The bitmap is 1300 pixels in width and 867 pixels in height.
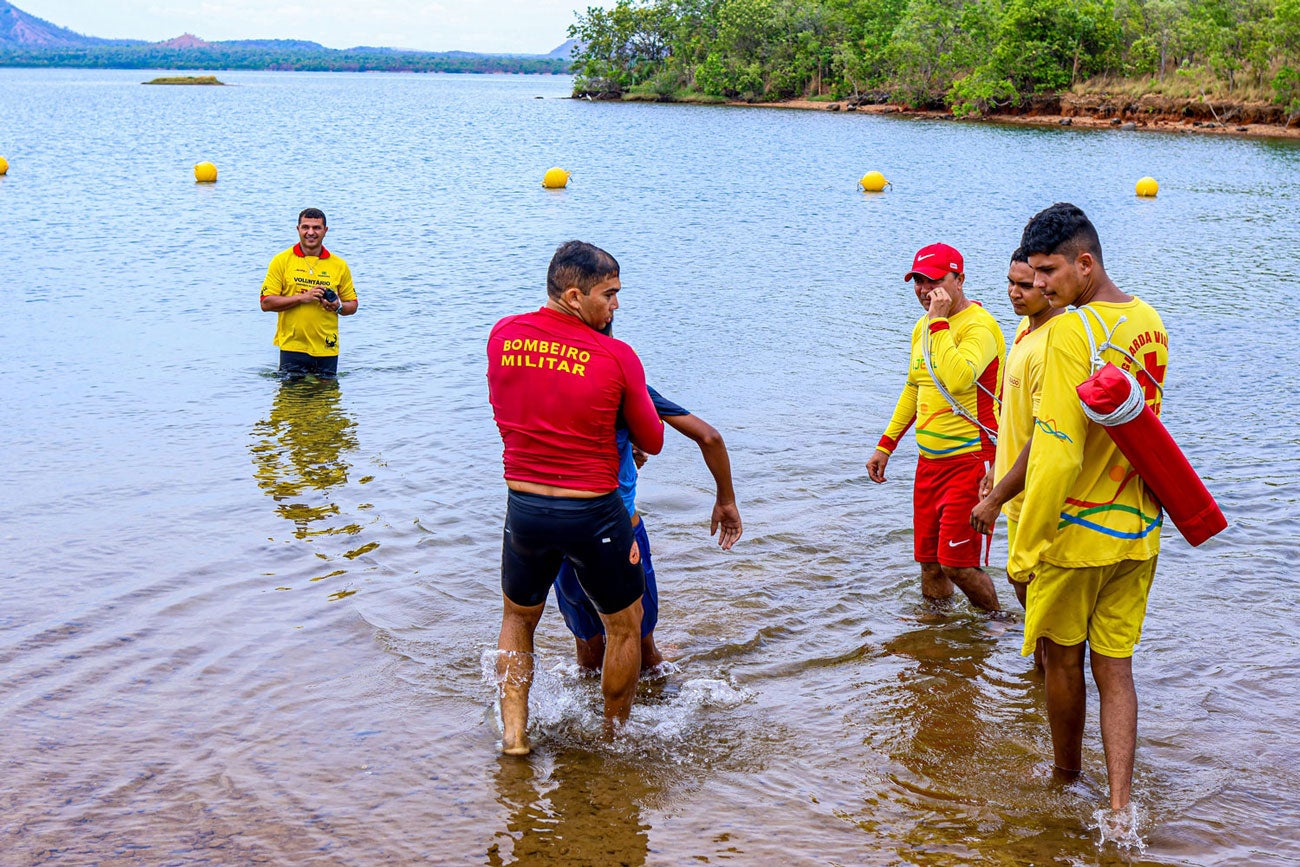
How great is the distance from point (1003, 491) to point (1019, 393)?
368 millimetres

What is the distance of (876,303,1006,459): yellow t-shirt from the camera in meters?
5.71

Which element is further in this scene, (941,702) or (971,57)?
(971,57)

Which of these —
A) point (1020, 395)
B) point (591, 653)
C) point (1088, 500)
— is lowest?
point (591, 653)


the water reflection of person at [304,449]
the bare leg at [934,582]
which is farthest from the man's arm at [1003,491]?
the water reflection of person at [304,449]

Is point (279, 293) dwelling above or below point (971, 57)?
below

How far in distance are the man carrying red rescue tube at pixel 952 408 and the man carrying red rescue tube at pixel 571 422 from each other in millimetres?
1925

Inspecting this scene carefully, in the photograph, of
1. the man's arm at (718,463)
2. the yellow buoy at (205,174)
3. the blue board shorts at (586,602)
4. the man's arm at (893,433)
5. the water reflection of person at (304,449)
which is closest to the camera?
the man's arm at (718,463)

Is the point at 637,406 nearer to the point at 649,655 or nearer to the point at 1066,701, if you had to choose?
the point at 649,655

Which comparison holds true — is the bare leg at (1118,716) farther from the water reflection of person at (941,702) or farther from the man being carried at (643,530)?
the man being carried at (643,530)

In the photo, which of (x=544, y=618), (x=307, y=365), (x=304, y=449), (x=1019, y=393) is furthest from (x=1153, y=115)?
(x=1019, y=393)

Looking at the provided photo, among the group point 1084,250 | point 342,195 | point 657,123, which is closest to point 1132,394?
point 1084,250

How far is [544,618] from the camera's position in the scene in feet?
20.6

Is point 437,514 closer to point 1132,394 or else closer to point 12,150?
point 1132,394

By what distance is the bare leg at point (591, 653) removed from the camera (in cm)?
535
